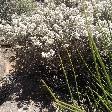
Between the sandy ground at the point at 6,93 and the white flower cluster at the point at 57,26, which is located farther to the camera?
the white flower cluster at the point at 57,26

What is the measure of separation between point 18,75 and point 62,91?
78 centimetres

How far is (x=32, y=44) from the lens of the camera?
471 centimetres

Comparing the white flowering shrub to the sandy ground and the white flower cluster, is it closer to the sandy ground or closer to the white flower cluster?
the white flower cluster

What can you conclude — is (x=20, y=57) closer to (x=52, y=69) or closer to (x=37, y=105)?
(x=52, y=69)

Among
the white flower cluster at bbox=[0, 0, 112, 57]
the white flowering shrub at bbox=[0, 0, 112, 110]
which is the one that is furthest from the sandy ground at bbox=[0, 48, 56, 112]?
the white flower cluster at bbox=[0, 0, 112, 57]

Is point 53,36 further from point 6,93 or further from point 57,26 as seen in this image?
point 6,93

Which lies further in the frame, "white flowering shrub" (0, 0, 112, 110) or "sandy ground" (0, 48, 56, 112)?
"white flowering shrub" (0, 0, 112, 110)

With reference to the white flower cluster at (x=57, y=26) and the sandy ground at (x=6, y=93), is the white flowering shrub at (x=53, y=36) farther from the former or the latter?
the sandy ground at (x=6, y=93)

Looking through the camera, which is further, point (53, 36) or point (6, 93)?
point (6, 93)

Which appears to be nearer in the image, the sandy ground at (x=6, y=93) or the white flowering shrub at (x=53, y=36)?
the sandy ground at (x=6, y=93)

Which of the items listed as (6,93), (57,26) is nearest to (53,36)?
(57,26)

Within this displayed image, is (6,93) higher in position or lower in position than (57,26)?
lower

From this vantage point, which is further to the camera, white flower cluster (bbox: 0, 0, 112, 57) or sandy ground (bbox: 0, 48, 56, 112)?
white flower cluster (bbox: 0, 0, 112, 57)

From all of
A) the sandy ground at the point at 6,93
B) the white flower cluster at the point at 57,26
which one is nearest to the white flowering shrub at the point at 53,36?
the white flower cluster at the point at 57,26
